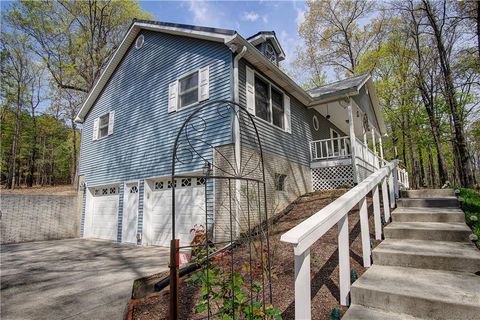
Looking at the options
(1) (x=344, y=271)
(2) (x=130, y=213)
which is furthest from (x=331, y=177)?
(1) (x=344, y=271)

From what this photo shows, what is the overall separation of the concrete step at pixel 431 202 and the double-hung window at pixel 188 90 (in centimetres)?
584

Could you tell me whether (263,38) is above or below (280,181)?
above

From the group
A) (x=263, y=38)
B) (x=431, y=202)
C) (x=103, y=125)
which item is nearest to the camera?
(x=431, y=202)

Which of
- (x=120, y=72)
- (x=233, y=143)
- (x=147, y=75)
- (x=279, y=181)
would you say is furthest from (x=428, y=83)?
(x=120, y=72)

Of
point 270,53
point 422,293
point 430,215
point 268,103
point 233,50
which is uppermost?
point 270,53

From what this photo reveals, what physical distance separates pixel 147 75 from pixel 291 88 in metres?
5.31

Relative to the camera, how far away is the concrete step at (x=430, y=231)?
126 inches

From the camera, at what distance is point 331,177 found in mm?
9789

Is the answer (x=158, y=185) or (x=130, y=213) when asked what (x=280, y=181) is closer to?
(x=158, y=185)

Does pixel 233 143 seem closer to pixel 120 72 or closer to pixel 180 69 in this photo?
pixel 180 69

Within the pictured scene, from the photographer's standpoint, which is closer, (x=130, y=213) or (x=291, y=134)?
(x=130, y=213)

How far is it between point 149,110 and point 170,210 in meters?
3.65

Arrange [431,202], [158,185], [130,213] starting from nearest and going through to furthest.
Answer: [431,202] < [158,185] < [130,213]

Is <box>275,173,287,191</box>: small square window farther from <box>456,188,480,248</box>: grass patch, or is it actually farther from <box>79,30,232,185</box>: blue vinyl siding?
<box>456,188,480,248</box>: grass patch
